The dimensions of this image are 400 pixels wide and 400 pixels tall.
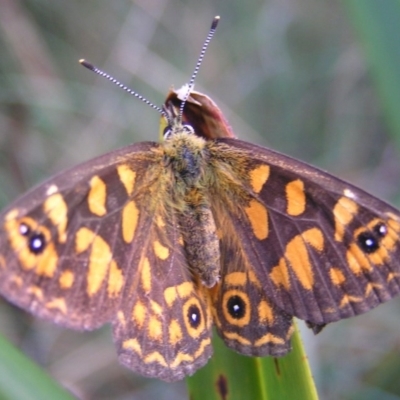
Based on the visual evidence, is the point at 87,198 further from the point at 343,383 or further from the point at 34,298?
the point at 343,383

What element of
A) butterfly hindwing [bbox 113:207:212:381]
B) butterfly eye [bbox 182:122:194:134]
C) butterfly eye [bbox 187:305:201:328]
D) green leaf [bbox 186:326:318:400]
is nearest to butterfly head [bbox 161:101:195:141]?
butterfly eye [bbox 182:122:194:134]

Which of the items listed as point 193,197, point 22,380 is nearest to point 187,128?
point 193,197

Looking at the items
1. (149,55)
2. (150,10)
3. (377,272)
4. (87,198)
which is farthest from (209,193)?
(150,10)

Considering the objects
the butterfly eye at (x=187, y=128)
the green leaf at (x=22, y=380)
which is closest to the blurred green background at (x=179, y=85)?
the butterfly eye at (x=187, y=128)

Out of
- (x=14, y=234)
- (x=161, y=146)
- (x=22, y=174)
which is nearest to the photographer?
(x=14, y=234)

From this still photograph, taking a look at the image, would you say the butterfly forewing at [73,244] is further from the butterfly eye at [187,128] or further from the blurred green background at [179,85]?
the blurred green background at [179,85]
